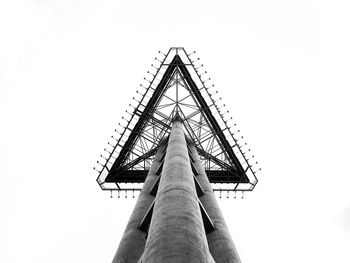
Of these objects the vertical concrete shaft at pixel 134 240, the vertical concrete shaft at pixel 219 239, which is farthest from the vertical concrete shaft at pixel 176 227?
the vertical concrete shaft at pixel 134 240

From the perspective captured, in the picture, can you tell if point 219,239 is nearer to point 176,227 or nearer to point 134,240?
point 134,240

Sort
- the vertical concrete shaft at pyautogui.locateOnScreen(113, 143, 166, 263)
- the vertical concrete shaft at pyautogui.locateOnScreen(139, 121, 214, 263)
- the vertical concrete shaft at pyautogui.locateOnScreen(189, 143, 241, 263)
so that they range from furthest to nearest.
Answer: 1. the vertical concrete shaft at pyautogui.locateOnScreen(113, 143, 166, 263)
2. the vertical concrete shaft at pyautogui.locateOnScreen(189, 143, 241, 263)
3. the vertical concrete shaft at pyautogui.locateOnScreen(139, 121, 214, 263)

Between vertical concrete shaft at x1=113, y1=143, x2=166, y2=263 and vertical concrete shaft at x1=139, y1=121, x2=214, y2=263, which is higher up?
vertical concrete shaft at x1=113, y1=143, x2=166, y2=263

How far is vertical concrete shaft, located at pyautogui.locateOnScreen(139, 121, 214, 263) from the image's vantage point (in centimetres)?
635

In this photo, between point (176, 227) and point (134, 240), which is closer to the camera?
point (176, 227)

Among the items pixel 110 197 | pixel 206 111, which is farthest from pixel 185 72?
pixel 110 197

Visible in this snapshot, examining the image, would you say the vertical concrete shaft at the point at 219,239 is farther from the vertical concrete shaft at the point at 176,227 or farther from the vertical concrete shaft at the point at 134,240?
the vertical concrete shaft at the point at 134,240

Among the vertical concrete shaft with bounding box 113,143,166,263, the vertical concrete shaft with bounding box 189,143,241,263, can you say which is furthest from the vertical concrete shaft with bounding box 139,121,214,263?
the vertical concrete shaft with bounding box 113,143,166,263

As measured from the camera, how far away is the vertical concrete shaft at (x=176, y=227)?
6.35 meters

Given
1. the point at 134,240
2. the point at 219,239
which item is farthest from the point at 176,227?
the point at 134,240

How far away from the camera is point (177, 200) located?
9.10 metres

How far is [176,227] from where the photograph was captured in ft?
24.1

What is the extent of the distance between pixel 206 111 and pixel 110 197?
9.97 meters

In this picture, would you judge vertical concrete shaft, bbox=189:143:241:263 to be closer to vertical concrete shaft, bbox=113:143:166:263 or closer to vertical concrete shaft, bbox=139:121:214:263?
vertical concrete shaft, bbox=139:121:214:263
